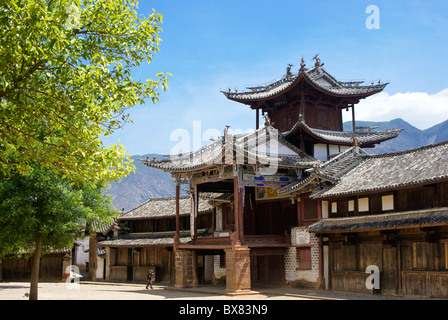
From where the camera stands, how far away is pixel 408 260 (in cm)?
2177

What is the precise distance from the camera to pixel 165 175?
198125 mm

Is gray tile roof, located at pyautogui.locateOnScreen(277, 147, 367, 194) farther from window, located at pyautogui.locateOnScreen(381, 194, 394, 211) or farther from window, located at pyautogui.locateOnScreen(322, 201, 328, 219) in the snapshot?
window, located at pyautogui.locateOnScreen(381, 194, 394, 211)

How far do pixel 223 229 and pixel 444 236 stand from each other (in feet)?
54.3

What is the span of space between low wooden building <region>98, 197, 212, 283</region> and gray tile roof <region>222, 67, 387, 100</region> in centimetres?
817

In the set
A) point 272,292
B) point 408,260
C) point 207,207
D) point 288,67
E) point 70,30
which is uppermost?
point 288,67

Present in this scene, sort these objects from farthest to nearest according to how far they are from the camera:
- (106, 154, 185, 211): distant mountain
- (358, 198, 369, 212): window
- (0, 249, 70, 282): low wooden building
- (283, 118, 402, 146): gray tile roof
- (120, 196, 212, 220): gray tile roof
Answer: (106, 154, 185, 211): distant mountain
(0, 249, 70, 282): low wooden building
(120, 196, 212, 220): gray tile roof
(283, 118, 402, 146): gray tile roof
(358, 198, 369, 212): window

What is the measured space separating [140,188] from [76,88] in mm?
167923

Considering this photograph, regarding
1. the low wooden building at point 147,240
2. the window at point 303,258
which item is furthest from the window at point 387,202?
the low wooden building at point 147,240

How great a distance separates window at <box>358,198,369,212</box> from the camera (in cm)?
2380

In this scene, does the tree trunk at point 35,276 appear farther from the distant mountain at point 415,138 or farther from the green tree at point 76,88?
the distant mountain at point 415,138

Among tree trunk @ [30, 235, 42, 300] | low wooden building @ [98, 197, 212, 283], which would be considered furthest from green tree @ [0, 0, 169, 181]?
low wooden building @ [98, 197, 212, 283]

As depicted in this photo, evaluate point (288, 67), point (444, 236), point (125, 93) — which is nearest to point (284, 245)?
point (444, 236)

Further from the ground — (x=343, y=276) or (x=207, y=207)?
(x=207, y=207)

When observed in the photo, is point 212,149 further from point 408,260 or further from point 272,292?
point 408,260
